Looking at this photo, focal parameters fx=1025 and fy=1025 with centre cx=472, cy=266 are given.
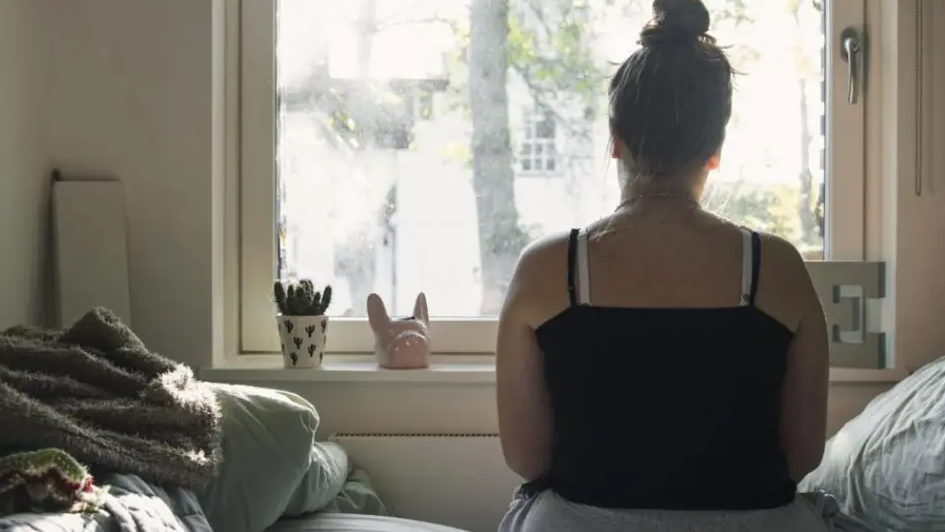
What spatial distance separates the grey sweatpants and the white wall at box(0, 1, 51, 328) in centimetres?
110

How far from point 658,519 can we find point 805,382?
10.0 inches

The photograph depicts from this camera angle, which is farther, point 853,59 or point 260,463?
point 853,59

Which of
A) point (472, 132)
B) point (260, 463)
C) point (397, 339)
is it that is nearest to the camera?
point (260, 463)

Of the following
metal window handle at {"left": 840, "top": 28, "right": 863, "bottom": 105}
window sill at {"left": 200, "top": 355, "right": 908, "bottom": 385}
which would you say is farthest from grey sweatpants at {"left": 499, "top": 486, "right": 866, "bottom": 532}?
metal window handle at {"left": 840, "top": 28, "right": 863, "bottom": 105}

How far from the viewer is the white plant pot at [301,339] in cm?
194

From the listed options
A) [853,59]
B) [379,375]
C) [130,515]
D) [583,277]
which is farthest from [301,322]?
[853,59]

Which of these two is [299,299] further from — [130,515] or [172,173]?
[130,515]

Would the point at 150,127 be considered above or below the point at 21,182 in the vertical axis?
above

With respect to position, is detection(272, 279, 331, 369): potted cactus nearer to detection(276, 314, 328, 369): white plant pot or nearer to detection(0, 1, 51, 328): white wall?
detection(276, 314, 328, 369): white plant pot

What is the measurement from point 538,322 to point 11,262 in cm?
111

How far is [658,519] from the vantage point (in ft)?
3.69

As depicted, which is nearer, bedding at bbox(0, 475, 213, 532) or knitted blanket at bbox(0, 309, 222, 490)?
bedding at bbox(0, 475, 213, 532)

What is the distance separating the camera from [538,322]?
3.88 feet

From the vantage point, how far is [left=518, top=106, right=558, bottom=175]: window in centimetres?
212
